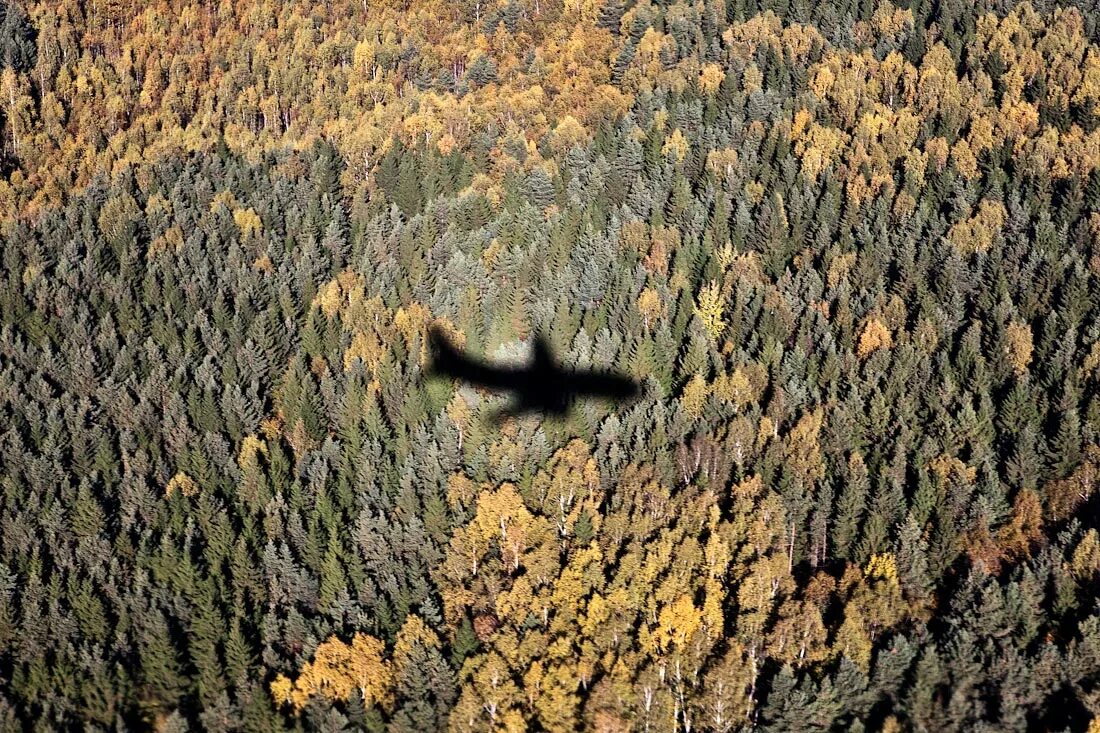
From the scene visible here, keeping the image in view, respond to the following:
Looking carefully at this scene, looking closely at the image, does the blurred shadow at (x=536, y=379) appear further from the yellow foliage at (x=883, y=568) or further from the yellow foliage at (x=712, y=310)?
the yellow foliage at (x=883, y=568)

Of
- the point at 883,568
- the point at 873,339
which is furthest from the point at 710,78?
the point at 883,568

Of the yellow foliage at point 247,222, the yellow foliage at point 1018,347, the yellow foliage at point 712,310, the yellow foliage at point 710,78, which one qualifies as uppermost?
the yellow foliage at point 710,78

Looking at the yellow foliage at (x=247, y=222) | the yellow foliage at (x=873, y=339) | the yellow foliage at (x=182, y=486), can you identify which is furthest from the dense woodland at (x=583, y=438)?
the yellow foliage at (x=182, y=486)

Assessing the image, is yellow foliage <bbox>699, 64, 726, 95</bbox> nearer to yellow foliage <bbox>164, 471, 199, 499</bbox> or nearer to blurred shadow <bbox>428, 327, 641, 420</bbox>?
blurred shadow <bbox>428, 327, 641, 420</bbox>

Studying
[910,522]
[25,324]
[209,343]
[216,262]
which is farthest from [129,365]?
[910,522]

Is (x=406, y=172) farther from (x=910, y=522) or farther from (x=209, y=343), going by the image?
(x=910, y=522)

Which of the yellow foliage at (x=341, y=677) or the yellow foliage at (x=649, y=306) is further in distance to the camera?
the yellow foliage at (x=649, y=306)

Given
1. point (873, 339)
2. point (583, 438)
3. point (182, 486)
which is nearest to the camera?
point (182, 486)

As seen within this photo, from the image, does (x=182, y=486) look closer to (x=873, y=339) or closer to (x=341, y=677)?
(x=341, y=677)

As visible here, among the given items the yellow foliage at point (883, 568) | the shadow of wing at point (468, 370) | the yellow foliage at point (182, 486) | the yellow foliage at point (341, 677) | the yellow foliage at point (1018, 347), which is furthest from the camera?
the shadow of wing at point (468, 370)
